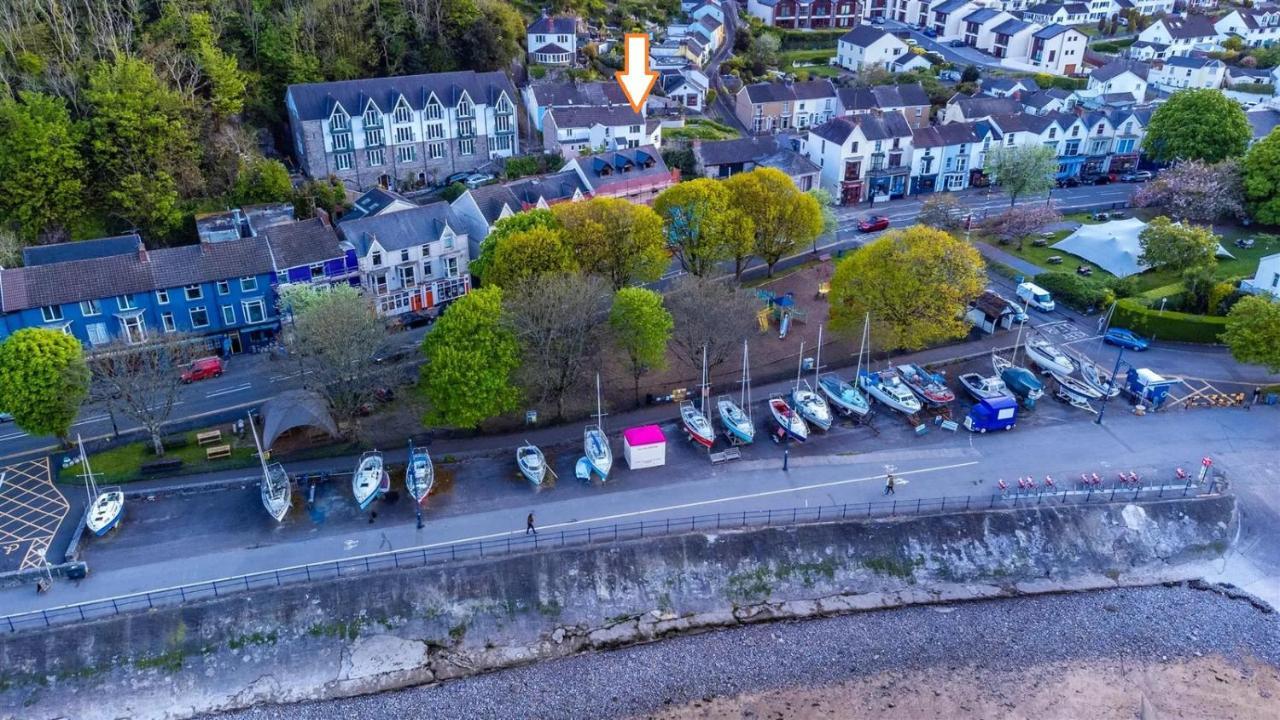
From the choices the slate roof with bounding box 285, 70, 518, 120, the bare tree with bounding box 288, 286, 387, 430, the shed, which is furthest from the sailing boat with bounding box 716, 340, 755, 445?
the slate roof with bounding box 285, 70, 518, 120

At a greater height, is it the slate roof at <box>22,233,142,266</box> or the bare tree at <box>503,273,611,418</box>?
the slate roof at <box>22,233,142,266</box>

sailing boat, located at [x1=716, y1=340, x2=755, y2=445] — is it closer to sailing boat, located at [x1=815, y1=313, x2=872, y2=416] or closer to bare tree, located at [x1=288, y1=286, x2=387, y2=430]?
sailing boat, located at [x1=815, y1=313, x2=872, y2=416]

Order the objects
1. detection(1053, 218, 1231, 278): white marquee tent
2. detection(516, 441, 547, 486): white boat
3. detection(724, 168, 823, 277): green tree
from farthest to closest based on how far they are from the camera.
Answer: detection(1053, 218, 1231, 278): white marquee tent < detection(724, 168, 823, 277): green tree < detection(516, 441, 547, 486): white boat

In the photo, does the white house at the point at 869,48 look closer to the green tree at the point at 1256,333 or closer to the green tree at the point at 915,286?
the green tree at the point at 915,286

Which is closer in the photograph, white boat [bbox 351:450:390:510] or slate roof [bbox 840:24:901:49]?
white boat [bbox 351:450:390:510]

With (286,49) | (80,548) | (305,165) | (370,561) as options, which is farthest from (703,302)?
(286,49)

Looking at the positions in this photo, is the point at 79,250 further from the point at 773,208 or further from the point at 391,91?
the point at 773,208

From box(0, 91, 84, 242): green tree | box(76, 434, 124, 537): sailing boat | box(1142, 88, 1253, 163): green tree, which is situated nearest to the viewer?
box(76, 434, 124, 537): sailing boat
